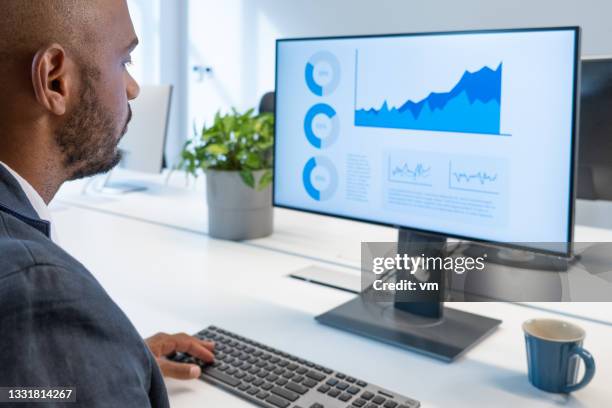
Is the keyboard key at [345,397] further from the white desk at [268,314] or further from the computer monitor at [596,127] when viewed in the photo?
the computer monitor at [596,127]

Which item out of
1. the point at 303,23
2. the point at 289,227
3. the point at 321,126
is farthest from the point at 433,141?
the point at 303,23

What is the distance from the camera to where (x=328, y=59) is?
42.0 inches

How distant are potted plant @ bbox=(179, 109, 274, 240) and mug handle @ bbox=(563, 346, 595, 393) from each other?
0.84 m

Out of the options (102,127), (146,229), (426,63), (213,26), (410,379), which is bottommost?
(410,379)

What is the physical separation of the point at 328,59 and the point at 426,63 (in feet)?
0.60

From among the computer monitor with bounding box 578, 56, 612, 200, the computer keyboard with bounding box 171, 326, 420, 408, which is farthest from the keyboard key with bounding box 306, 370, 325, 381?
the computer monitor with bounding box 578, 56, 612, 200

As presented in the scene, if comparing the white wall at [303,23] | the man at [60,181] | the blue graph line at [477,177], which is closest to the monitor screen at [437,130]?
the blue graph line at [477,177]

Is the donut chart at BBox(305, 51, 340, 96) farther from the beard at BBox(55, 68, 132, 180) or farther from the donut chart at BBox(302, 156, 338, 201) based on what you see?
the beard at BBox(55, 68, 132, 180)

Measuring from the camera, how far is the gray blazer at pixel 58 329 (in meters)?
0.44

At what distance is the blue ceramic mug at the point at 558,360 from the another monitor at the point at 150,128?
154 cm

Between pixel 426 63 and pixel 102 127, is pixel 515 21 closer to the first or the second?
pixel 426 63

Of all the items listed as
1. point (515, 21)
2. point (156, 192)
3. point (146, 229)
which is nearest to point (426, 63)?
point (146, 229)

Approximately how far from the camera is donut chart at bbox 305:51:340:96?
3.49ft

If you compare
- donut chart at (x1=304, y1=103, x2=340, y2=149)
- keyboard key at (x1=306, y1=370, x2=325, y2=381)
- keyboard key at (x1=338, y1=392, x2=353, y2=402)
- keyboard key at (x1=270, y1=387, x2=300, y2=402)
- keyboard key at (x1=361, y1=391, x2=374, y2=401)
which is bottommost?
keyboard key at (x1=270, y1=387, x2=300, y2=402)
